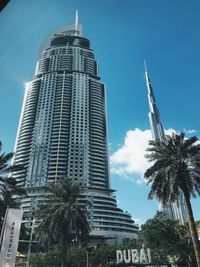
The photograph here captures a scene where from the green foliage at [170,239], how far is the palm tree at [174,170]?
17.3m

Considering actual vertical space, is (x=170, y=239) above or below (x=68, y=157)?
below

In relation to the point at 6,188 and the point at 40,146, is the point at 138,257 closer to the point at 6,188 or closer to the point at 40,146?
the point at 6,188

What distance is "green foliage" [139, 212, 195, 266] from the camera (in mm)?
40344

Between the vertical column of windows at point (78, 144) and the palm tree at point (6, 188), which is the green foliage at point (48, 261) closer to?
the palm tree at point (6, 188)

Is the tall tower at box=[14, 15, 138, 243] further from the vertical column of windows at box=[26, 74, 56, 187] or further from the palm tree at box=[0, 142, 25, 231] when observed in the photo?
the palm tree at box=[0, 142, 25, 231]

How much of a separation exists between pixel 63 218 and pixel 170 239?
19930 millimetres

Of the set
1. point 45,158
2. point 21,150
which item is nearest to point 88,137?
point 45,158

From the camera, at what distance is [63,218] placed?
117ft

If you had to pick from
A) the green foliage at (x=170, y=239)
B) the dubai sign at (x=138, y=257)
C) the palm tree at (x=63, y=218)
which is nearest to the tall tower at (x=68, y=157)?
the dubai sign at (x=138, y=257)

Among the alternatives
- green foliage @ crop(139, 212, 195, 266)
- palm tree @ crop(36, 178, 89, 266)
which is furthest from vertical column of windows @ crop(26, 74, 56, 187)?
→ palm tree @ crop(36, 178, 89, 266)

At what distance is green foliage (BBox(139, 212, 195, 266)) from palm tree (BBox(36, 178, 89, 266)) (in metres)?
15.0

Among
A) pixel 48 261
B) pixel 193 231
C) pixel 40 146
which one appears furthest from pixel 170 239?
pixel 40 146

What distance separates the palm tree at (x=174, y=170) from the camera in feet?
86.5

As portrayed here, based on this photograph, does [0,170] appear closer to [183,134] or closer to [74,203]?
[74,203]
